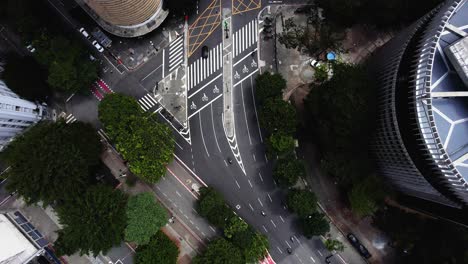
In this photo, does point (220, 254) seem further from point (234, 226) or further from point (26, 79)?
point (26, 79)

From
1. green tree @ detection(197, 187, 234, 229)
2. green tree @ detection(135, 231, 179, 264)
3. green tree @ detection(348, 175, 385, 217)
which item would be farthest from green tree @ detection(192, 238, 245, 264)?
green tree @ detection(348, 175, 385, 217)

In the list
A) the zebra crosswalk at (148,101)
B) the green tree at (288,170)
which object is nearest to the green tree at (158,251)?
the green tree at (288,170)

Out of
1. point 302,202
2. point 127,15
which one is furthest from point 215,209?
point 127,15

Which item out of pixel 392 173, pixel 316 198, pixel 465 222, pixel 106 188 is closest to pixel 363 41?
pixel 392 173

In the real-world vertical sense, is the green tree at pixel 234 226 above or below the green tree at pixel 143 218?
below

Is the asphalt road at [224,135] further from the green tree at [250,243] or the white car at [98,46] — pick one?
the green tree at [250,243]

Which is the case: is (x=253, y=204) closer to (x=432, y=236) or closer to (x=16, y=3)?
(x=432, y=236)
